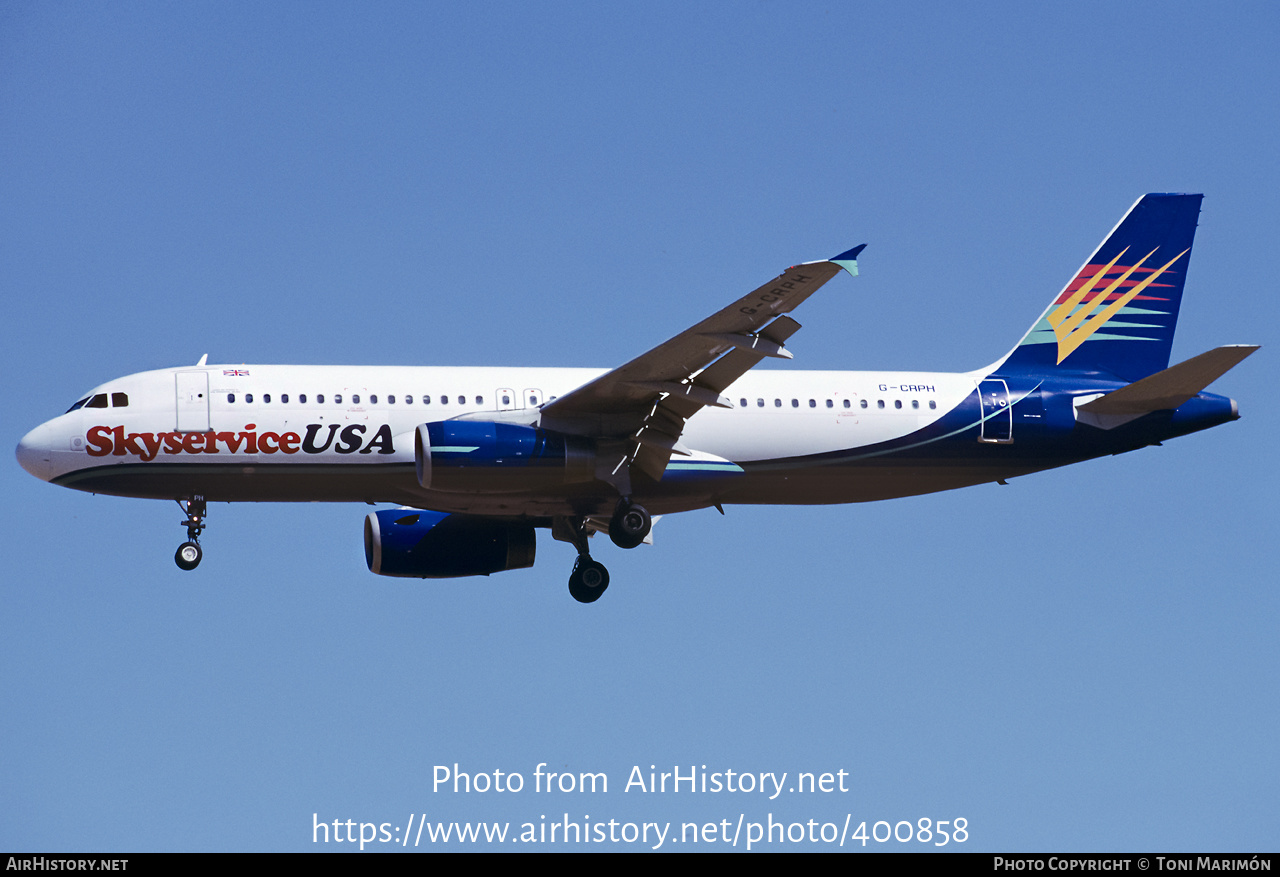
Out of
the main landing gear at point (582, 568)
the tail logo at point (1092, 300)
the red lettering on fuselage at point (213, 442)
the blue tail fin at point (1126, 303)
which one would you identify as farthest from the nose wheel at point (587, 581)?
the tail logo at point (1092, 300)

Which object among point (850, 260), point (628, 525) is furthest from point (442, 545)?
point (850, 260)

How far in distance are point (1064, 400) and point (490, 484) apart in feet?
40.5

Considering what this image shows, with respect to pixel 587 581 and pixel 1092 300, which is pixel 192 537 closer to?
pixel 587 581

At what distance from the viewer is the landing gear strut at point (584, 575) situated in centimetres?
3712

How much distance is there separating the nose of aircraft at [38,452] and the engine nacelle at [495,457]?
7.12 metres

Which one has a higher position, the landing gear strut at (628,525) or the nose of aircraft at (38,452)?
the nose of aircraft at (38,452)

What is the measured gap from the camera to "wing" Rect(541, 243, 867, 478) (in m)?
30.5

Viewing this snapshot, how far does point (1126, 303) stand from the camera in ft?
129

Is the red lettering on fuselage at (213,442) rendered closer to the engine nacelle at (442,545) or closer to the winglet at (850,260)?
the engine nacelle at (442,545)

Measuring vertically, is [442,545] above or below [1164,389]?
below

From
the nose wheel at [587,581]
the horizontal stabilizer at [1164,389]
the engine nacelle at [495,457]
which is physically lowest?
the nose wheel at [587,581]

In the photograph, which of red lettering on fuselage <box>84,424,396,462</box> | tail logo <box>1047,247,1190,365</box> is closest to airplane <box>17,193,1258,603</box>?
red lettering on fuselage <box>84,424,396,462</box>

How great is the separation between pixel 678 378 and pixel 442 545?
809 cm
